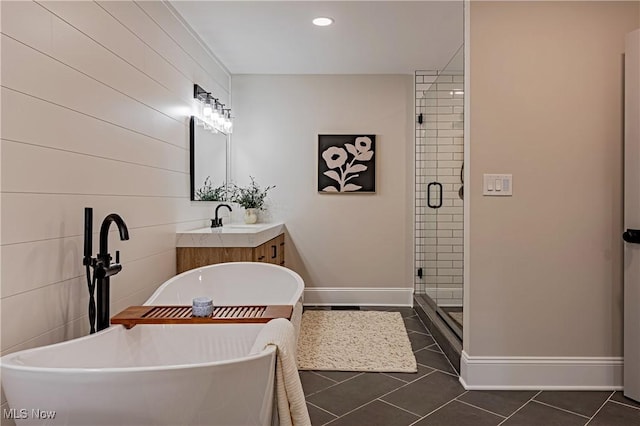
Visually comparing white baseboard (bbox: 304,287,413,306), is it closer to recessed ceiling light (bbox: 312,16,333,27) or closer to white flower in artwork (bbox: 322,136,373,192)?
white flower in artwork (bbox: 322,136,373,192)

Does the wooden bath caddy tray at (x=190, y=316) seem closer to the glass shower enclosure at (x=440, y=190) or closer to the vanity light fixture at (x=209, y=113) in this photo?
the glass shower enclosure at (x=440, y=190)

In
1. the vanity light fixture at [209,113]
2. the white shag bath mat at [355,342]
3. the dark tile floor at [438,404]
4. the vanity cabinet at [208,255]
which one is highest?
the vanity light fixture at [209,113]

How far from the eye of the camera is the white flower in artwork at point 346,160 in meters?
4.96

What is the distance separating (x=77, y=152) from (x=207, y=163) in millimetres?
1981

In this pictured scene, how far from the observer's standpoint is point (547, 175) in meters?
2.78

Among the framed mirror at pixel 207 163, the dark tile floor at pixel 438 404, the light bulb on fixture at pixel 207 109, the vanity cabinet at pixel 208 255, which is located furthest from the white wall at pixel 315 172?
the dark tile floor at pixel 438 404

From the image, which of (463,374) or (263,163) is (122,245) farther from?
(263,163)

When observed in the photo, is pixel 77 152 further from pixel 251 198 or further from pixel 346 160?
pixel 346 160

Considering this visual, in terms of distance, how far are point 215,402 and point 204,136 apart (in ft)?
9.69

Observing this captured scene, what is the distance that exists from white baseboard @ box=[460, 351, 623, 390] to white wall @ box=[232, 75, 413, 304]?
2.20m

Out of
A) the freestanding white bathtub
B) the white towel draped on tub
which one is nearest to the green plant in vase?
the freestanding white bathtub

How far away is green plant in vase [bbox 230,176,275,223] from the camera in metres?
4.70

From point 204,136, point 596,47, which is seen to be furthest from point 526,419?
point 204,136

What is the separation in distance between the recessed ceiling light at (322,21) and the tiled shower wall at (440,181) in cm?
103
